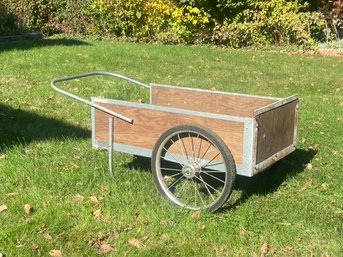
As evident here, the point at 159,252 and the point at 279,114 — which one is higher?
the point at 279,114

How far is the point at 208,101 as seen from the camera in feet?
18.0

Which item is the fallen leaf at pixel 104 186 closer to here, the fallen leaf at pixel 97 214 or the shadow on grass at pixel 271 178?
the fallen leaf at pixel 97 214

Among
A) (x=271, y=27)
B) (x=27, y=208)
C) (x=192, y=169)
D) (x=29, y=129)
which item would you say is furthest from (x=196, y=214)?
(x=271, y=27)

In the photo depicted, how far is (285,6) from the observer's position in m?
16.6

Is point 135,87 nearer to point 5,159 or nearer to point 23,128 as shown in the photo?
point 23,128

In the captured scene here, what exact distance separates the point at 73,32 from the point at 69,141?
11.6m

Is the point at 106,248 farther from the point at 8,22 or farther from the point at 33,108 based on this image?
the point at 8,22

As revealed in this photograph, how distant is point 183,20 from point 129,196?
39.9 feet

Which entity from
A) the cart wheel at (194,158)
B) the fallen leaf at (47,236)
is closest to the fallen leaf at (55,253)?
the fallen leaf at (47,236)

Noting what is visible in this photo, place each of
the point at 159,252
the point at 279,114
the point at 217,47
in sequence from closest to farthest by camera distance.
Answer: the point at 159,252 < the point at 279,114 < the point at 217,47

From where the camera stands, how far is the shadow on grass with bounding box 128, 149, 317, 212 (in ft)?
16.2

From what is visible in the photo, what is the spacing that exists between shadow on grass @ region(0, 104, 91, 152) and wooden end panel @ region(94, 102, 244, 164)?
5.34 ft

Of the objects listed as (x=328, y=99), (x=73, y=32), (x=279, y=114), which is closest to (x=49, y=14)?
(x=73, y=32)

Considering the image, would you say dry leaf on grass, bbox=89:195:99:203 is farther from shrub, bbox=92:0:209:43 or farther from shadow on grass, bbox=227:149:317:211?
shrub, bbox=92:0:209:43
